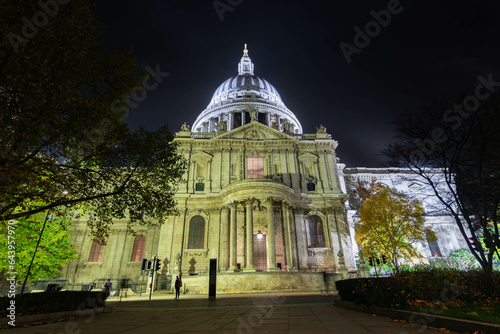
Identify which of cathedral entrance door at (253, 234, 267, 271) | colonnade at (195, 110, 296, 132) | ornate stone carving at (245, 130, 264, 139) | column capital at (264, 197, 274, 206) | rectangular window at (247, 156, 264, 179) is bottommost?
cathedral entrance door at (253, 234, 267, 271)

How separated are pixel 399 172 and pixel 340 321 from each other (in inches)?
1835

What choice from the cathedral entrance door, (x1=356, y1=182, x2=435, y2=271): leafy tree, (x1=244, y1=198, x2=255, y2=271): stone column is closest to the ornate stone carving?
(x1=244, y1=198, x2=255, y2=271): stone column

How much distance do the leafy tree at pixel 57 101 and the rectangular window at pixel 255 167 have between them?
60.9 ft

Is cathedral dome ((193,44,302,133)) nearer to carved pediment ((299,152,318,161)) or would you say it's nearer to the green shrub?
carved pediment ((299,152,318,161))

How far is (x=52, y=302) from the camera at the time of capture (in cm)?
1002

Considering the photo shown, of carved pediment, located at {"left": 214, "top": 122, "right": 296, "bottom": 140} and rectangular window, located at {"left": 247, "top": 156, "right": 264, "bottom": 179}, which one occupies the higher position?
carved pediment, located at {"left": 214, "top": 122, "right": 296, "bottom": 140}

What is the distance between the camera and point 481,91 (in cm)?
1300

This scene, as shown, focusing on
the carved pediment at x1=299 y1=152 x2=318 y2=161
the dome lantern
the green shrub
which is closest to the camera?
the green shrub

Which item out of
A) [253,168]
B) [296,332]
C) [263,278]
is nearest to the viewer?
[296,332]

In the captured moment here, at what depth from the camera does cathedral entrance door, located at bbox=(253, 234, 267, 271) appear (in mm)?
26492

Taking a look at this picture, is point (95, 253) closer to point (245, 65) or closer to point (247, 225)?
point (247, 225)

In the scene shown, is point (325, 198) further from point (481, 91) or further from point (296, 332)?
point (296, 332)

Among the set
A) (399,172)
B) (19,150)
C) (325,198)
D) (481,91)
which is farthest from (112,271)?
(399,172)

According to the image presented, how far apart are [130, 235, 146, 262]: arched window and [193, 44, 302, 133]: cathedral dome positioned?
24.5 m
